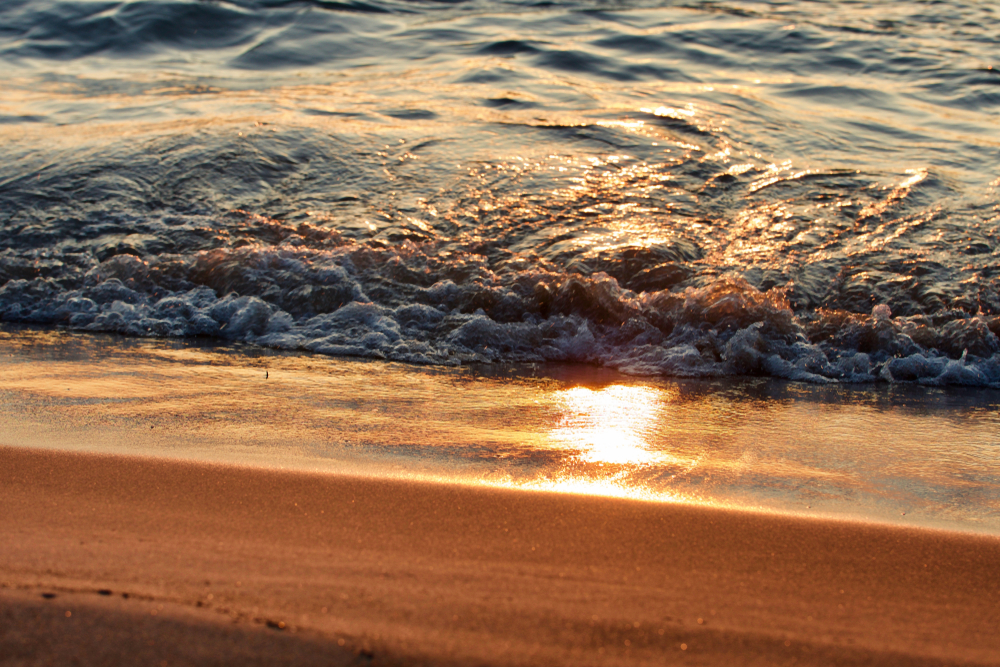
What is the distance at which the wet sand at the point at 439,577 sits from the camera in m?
1.27

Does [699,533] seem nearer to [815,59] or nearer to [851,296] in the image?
[851,296]

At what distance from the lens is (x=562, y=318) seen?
4.11 meters

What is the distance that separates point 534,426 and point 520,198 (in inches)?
121

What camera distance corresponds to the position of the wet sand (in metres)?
1.27

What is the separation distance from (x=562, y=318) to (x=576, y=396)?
1.02 meters

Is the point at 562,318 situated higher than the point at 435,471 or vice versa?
the point at 435,471

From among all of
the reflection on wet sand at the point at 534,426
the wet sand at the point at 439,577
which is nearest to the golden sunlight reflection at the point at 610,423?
the reflection on wet sand at the point at 534,426

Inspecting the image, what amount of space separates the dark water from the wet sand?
6.11ft

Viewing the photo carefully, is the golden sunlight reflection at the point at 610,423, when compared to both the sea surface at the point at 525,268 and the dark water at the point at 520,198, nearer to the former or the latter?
the sea surface at the point at 525,268

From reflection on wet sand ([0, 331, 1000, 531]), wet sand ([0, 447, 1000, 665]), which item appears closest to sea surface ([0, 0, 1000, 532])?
reflection on wet sand ([0, 331, 1000, 531])

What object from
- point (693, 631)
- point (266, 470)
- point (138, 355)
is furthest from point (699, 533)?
point (138, 355)

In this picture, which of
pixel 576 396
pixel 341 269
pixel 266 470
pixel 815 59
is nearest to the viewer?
pixel 266 470

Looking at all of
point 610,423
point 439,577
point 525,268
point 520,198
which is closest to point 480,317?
point 525,268

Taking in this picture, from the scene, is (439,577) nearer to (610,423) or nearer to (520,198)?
(610,423)
